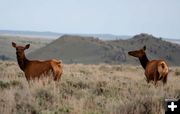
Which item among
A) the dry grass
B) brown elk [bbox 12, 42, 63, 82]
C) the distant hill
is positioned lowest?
the distant hill

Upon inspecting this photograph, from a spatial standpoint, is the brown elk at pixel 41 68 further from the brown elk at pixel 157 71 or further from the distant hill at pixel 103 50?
the distant hill at pixel 103 50

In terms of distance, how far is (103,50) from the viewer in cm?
8669

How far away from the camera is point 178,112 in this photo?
6.87 m

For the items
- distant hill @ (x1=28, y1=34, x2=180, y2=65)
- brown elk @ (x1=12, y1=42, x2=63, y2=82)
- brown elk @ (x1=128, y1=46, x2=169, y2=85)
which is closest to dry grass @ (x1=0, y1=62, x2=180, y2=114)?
brown elk @ (x1=12, y1=42, x2=63, y2=82)

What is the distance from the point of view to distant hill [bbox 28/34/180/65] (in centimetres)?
8243

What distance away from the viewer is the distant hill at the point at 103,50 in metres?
82.4

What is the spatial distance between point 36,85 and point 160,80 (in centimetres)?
516

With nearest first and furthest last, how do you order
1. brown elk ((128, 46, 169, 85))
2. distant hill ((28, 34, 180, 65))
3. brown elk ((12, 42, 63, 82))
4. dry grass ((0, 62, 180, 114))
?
dry grass ((0, 62, 180, 114)) < brown elk ((12, 42, 63, 82)) < brown elk ((128, 46, 169, 85)) < distant hill ((28, 34, 180, 65))

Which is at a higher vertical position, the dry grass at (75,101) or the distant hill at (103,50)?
the dry grass at (75,101)

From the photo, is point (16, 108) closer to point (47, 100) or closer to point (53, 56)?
point (47, 100)

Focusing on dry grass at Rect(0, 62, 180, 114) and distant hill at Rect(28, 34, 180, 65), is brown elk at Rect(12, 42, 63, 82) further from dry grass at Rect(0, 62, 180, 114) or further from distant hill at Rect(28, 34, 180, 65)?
distant hill at Rect(28, 34, 180, 65)

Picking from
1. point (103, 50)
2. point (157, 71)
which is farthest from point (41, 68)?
point (103, 50)

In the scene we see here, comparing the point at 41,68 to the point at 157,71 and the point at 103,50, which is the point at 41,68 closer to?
the point at 157,71

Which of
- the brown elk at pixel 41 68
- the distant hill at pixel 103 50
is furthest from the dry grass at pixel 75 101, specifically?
the distant hill at pixel 103 50
